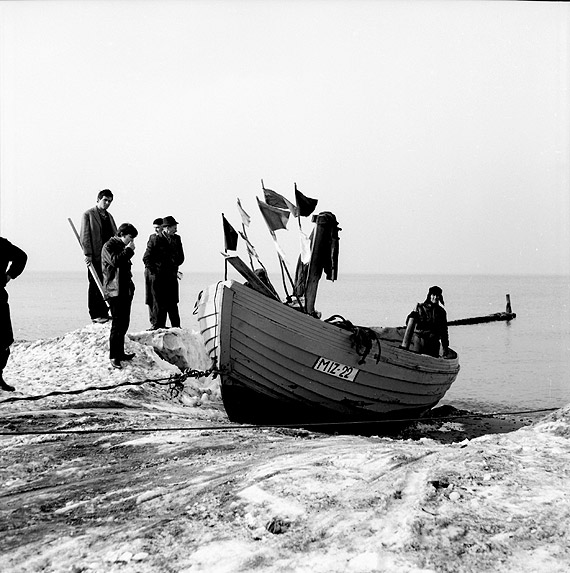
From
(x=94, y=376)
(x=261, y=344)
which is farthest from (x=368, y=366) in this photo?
(x=94, y=376)

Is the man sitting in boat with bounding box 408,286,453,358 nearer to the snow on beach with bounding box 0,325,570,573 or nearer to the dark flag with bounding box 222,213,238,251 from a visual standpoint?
the dark flag with bounding box 222,213,238,251

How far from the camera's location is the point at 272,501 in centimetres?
372

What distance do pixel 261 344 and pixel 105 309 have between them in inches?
166

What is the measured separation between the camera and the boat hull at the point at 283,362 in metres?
7.39

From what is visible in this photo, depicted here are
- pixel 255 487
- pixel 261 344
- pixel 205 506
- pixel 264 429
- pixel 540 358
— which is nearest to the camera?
pixel 205 506

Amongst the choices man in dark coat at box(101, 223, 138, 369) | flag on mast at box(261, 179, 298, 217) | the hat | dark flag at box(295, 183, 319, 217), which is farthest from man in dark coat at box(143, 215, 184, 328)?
dark flag at box(295, 183, 319, 217)

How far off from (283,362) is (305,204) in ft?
7.36

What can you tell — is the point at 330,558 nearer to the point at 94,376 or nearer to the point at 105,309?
the point at 94,376

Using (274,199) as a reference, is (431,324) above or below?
below

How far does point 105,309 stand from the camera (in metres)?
10.7

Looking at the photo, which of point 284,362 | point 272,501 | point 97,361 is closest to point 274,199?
point 284,362

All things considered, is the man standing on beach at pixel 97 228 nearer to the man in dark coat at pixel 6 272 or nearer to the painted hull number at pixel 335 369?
the man in dark coat at pixel 6 272

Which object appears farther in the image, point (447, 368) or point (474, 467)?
point (447, 368)

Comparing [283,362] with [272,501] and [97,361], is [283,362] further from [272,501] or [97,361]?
[272,501]
